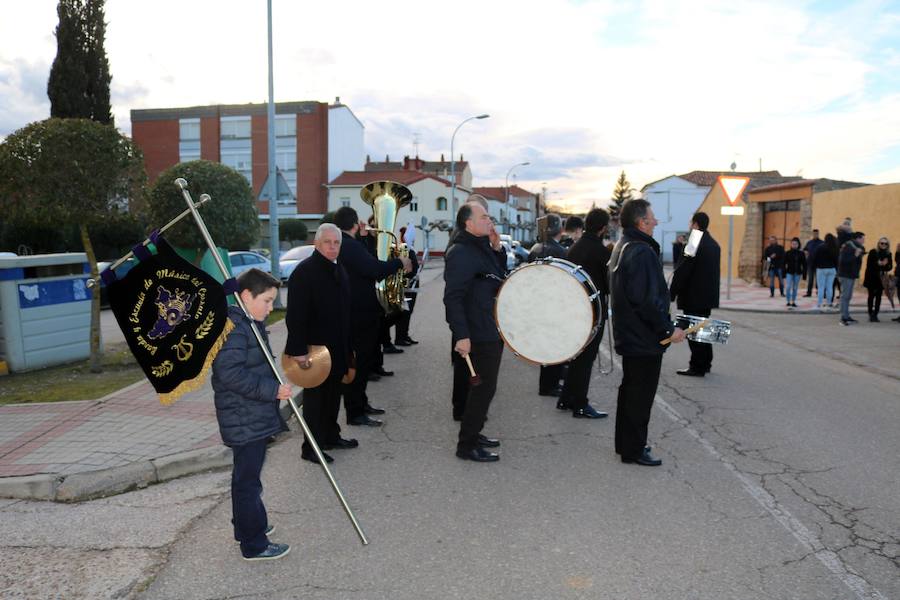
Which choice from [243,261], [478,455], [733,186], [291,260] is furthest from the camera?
[291,260]

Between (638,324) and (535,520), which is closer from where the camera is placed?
(535,520)

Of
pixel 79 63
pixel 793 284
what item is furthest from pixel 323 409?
pixel 79 63

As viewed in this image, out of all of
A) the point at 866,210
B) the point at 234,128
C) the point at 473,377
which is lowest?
the point at 473,377

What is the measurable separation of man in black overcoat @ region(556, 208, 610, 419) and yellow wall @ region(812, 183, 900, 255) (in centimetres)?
1501

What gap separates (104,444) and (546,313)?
11.7ft

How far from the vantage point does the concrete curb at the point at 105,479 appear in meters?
4.52

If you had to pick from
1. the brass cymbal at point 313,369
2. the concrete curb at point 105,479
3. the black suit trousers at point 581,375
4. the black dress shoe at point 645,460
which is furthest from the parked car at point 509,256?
the concrete curb at point 105,479

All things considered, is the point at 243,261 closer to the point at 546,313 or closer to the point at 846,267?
the point at 846,267

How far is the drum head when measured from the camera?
17.3ft

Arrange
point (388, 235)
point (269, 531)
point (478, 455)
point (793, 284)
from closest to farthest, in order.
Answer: point (269, 531)
point (478, 455)
point (388, 235)
point (793, 284)

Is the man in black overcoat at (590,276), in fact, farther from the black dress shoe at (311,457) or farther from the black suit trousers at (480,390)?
the black dress shoe at (311,457)

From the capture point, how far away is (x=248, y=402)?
352 centimetres

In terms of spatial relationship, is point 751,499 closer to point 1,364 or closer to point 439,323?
point 1,364

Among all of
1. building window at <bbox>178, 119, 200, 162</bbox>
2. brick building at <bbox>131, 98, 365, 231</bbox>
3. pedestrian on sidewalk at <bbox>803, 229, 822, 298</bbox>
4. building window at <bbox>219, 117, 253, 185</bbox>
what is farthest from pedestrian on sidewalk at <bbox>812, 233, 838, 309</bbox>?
building window at <bbox>178, 119, 200, 162</bbox>
